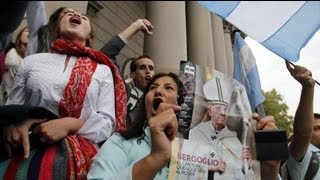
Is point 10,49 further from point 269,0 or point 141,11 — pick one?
point 141,11

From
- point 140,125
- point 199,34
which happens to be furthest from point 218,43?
point 140,125

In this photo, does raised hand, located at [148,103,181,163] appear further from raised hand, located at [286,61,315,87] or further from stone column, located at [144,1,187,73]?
stone column, located at [144,1,187,73]

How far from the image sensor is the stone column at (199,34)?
32.2ft

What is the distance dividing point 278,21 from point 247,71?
24.2 inches

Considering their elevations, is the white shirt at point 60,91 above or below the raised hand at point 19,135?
above

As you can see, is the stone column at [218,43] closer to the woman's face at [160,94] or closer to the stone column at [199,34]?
the stone column at [199,34]

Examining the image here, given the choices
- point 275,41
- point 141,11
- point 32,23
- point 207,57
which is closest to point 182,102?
point 275,41

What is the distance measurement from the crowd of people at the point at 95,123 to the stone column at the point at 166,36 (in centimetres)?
436

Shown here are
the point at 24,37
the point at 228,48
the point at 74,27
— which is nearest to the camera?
the point at 74,27

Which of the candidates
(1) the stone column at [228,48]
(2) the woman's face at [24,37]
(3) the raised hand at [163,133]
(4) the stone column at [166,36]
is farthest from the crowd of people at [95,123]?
(1) the stone column at [228,48]

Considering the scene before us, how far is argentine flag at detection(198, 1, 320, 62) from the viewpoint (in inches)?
72.6

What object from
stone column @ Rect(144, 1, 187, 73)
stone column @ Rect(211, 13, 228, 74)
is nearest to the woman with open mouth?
stone column @ Rect(144, 1, 187, 73)

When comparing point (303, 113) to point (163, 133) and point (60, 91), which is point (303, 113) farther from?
point (60, 91)

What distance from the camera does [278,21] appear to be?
1.92m
